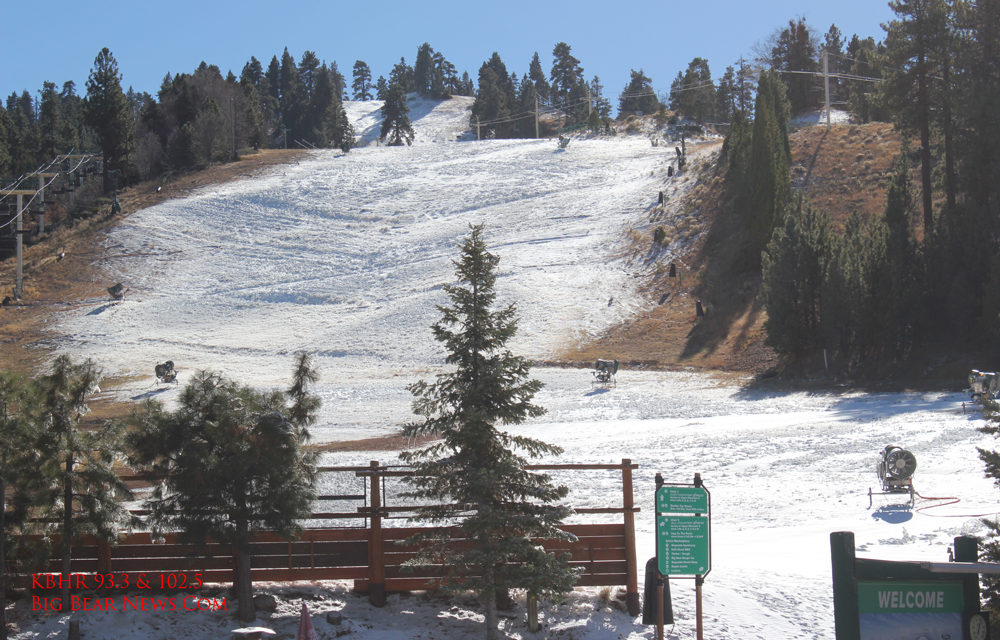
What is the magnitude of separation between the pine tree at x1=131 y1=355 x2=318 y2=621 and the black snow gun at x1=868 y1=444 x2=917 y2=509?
29.0ft

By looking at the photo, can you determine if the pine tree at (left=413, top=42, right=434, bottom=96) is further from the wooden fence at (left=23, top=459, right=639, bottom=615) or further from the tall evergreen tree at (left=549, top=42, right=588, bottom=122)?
the wooden fence at (left=23, top=459, right=639, bottom=615)

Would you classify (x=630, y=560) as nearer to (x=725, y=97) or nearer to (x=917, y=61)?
(x=917, y=61)

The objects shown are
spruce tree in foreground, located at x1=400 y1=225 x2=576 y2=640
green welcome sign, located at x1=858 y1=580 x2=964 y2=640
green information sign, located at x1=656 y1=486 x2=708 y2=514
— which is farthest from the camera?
spruce tree in foreground, located at x1=400 y1=225 x2=576 y2=640

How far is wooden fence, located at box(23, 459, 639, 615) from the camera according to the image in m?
9.62

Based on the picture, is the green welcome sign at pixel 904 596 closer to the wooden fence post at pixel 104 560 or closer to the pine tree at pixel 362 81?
the wooden fence post at pixel 104 560

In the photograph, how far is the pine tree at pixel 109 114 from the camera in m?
69.6

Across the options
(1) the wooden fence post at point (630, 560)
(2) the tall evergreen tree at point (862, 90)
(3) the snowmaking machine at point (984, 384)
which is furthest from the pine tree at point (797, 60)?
(1) the wooden fence post at point (630, 560)

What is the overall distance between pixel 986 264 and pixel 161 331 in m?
34.8

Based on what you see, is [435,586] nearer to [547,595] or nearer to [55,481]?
[547,595]

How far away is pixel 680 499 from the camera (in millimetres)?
7766

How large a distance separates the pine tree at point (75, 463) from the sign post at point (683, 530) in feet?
18.1

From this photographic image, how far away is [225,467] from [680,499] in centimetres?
446

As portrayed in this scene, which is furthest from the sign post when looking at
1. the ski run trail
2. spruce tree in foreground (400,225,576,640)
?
the ski run trail

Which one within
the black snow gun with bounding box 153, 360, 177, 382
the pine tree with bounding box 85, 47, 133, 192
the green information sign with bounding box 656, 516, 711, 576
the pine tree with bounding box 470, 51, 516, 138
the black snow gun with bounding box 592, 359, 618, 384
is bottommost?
the black snow gun with bounding box 592, 359, 618, 384
